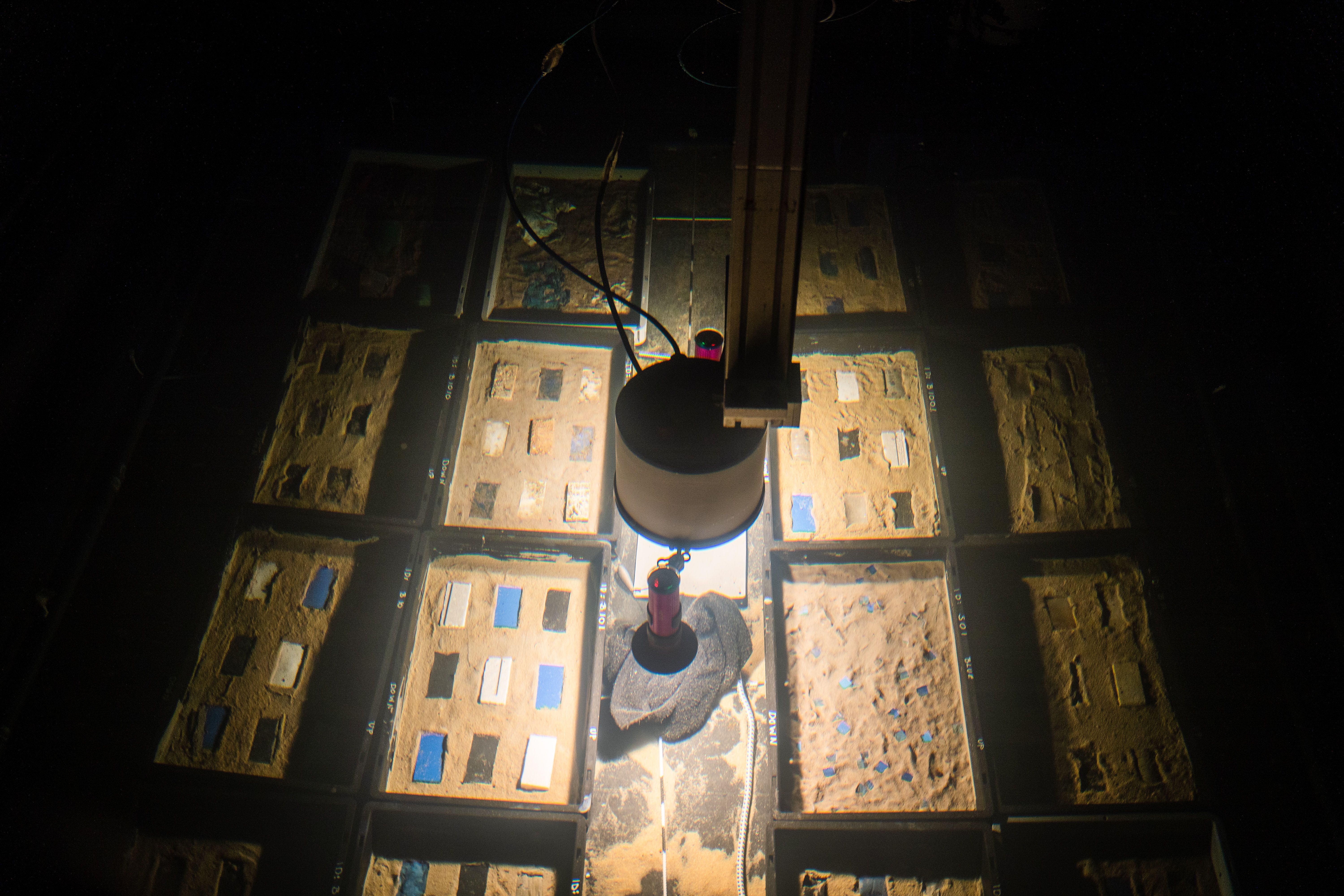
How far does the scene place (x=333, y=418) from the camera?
2.40m

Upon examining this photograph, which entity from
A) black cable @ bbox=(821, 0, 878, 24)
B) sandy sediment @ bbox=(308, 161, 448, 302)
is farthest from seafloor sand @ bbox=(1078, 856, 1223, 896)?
black cable @ bbox=(821, 0, 878, 24)

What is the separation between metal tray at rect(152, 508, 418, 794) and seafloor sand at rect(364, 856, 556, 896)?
23 cm

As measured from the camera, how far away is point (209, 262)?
8.83 ft

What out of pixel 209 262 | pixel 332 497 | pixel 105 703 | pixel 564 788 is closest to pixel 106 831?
pixel 105 703

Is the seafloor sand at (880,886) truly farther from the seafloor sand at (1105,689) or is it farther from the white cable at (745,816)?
the seafloor sand at (1105,689)

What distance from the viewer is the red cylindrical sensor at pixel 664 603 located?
1.36 meters

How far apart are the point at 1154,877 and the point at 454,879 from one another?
5.75 ft

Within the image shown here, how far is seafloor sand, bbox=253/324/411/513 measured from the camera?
2.24 meters

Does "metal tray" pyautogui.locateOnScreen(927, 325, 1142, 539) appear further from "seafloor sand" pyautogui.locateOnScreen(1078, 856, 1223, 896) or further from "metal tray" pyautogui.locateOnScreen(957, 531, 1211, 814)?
"seafloor sand" pyautogui.locateOnScreen(1078, 856, 1223, 896)

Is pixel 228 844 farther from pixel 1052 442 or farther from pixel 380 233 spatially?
pixel 1052 442

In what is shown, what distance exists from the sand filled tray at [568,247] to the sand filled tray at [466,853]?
156cm

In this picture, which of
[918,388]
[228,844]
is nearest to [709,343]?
[918,388]

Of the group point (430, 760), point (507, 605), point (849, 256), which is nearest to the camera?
point (430, 760)

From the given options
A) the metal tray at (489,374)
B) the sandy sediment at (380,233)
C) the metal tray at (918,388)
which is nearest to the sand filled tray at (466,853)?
the metal tray at (489,374)
